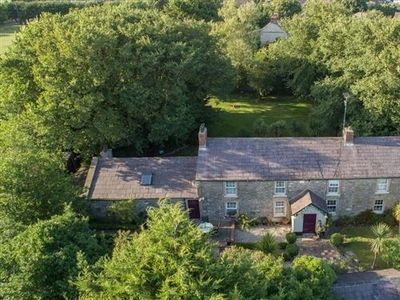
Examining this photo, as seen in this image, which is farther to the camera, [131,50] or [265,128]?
[265,128]

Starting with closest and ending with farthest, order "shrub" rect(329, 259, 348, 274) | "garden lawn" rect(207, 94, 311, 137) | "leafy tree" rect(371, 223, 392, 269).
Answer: "shrub" rect(329, 259, 348, 274) → "leafy tree" rect(371, 223, 392, 269) → "garden lawn" rect(207, 94, 311, 137)

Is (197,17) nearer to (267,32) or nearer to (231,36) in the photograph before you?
(231,36)

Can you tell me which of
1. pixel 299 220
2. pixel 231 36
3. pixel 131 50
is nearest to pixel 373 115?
pixel 299 220

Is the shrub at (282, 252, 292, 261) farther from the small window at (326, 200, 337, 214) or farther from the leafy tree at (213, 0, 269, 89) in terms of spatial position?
the leafy tree at (213, 0, 269, 89)

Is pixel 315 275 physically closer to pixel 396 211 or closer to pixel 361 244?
pixel 361 244

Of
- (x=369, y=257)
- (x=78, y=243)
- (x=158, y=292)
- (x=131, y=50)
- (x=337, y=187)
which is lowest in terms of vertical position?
(x=369, y=257)

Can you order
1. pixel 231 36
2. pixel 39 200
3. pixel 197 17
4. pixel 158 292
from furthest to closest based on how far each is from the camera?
pixel 197 17
pixel 231 36
pixel 39 200
pixel 158 292

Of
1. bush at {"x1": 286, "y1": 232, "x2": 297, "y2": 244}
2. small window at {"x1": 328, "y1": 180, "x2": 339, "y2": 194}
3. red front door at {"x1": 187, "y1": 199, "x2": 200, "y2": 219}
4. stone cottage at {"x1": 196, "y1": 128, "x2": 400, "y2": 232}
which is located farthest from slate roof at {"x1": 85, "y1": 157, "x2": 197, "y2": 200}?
small window at {"x1": 328, "y1": 180, "x2": 339, "y2": 194}

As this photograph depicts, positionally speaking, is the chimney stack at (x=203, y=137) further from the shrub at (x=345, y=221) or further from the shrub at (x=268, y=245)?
the shrub at (x=345, y=221)
